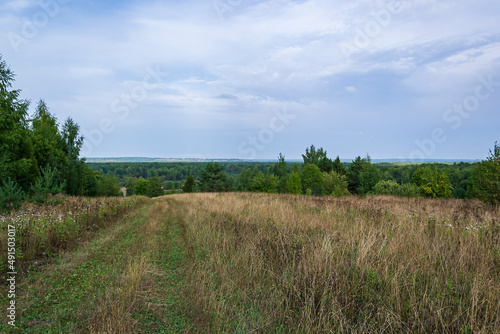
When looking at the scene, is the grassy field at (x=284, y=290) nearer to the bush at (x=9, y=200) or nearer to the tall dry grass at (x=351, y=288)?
the tall dry grass at (x=351, y=288)

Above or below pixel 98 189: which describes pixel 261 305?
above

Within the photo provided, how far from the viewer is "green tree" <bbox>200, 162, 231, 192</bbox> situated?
186 feet

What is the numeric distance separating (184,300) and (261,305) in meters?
1.25

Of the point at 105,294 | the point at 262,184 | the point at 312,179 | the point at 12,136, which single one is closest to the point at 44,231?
the point at 105,294

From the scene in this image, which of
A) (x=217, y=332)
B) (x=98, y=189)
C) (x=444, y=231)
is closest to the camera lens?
(x=217, y=332)

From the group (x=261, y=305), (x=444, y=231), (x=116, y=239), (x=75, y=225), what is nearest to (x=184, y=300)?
(x=261, y=305)

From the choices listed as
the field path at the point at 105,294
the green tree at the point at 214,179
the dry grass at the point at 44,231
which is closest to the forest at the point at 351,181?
the green tree at the point at 214,179

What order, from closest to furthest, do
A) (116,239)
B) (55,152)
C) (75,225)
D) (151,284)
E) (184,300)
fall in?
(184,300) < (151,284) < (116,239) < (75,225) < (55,152)

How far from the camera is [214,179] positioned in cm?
5747

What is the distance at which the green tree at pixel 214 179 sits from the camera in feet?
186

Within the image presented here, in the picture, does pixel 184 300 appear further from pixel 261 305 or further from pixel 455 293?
pixel 455 293

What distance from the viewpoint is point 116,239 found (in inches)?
305

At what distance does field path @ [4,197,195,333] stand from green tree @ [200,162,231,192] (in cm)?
5039

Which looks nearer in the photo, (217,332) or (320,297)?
(217,332)
